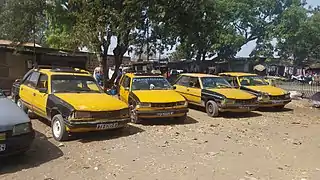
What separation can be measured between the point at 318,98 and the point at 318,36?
93.4 ft

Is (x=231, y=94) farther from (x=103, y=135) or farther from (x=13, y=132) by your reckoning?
(x=13, y=132)

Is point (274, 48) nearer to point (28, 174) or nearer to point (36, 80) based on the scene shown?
point (36, 80)

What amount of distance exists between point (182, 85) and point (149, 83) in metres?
2.80

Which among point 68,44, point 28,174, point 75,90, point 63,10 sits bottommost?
point 28,174

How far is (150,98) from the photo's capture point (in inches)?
390

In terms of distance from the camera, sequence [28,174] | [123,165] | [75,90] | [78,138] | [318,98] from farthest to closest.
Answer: [318,98], [75,90], [78,138], [123,165], [28,174]

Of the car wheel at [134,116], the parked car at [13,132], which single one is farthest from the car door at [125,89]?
the parked car at [13,132]

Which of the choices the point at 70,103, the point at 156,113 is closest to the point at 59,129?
the point at 70,103

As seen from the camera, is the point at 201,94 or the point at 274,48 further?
the point at 274,48

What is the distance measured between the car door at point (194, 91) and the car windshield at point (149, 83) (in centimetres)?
175

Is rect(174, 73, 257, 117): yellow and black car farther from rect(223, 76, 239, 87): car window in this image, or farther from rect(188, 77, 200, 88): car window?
rect(223, 76, 239, 87): car window

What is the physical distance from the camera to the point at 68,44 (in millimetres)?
17000

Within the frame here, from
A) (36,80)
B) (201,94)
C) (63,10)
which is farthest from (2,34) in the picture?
(201,94)

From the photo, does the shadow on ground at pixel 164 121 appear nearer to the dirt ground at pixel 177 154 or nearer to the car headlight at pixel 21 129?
the dirt ground at pixel 177 154
